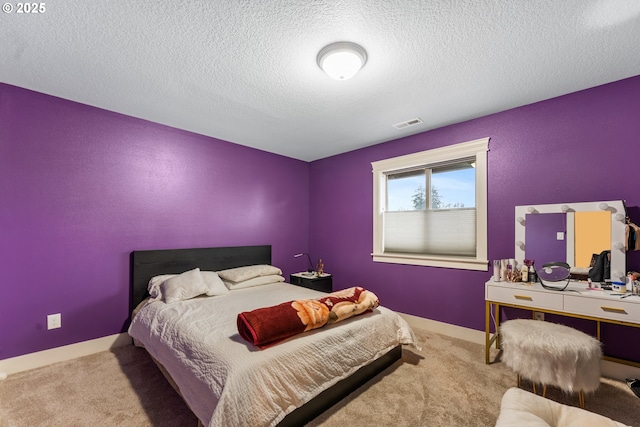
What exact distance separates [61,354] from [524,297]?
13.6ft

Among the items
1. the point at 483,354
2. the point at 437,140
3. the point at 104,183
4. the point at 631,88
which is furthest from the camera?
the point at 437,140

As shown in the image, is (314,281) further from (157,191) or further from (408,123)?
(408,123)

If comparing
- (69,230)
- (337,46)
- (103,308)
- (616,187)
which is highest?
(337,46)

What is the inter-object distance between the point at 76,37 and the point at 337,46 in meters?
1.69

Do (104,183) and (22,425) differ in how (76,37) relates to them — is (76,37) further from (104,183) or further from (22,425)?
(22,425)

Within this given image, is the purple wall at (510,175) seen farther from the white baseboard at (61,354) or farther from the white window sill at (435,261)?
the white baseboard at (61,354)

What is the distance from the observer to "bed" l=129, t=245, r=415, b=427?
4.57 feet

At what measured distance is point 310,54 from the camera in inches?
74.9

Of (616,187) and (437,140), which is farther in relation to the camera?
(437,140)

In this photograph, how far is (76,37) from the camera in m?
1.74

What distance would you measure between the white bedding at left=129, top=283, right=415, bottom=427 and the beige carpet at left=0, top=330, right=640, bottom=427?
0.76ft

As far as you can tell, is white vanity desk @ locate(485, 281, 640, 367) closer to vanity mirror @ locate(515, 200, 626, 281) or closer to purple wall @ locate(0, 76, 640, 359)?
vanity mirror @ locate(515, 200, 626, 281)

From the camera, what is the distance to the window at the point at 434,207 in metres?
2.96

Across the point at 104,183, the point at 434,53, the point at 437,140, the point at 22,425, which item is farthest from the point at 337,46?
the point at 22,425
